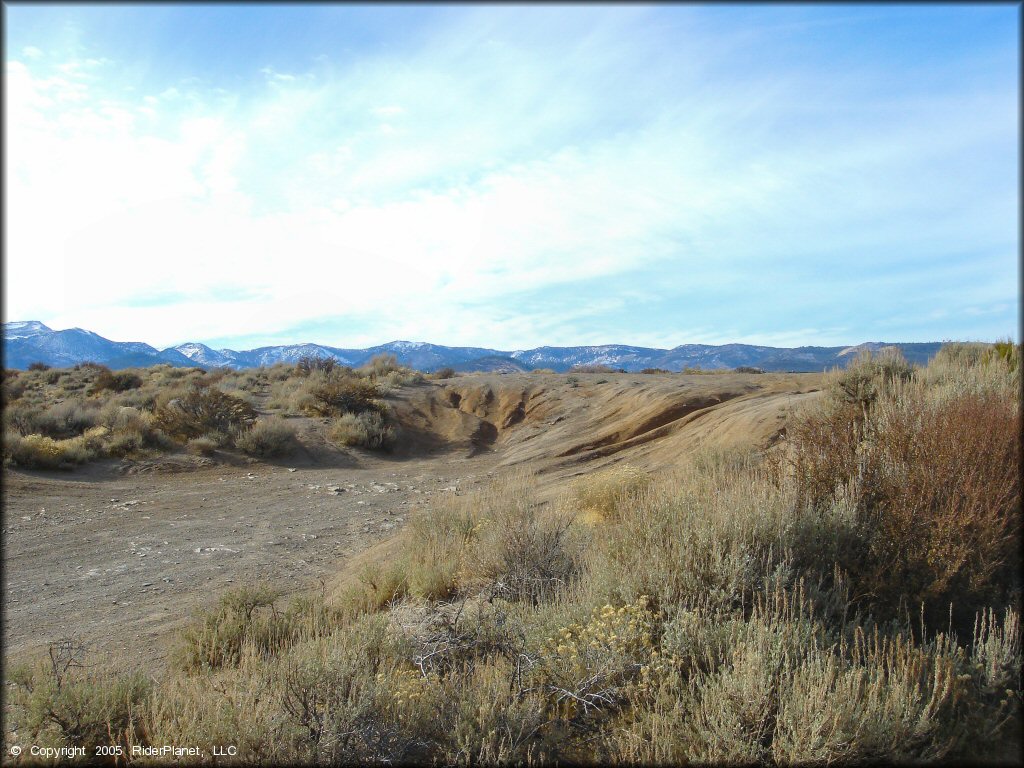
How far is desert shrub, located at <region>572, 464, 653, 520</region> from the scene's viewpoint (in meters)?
7.78

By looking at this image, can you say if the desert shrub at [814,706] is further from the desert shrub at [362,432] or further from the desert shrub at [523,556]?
the desert shrub at [362,432]

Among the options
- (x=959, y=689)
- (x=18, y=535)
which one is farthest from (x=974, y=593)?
(x=18, y=535)

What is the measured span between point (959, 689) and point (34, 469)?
16704 millimetres

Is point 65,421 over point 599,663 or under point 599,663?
over

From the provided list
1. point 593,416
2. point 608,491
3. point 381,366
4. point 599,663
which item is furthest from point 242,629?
point 381,366

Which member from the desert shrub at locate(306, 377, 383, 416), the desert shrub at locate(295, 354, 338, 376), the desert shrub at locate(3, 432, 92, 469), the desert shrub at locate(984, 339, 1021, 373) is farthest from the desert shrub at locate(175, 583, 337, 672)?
the desert shrub at locate(295, 354, 338, 376)

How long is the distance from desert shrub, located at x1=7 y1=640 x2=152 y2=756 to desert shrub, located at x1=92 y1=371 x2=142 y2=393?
2617 centimetres

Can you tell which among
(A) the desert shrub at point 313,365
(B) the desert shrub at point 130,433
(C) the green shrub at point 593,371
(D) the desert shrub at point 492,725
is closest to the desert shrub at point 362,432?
(B) the desert shrub at point 130,433

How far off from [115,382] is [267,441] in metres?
15.1

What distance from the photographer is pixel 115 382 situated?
26406 mm

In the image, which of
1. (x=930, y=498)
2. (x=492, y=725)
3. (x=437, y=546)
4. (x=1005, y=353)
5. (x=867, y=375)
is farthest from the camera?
(x=1005, y=353)

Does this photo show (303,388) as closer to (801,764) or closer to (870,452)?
(870,452)

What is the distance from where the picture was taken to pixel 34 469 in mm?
13148

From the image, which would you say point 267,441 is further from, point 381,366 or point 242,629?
point 381,366
